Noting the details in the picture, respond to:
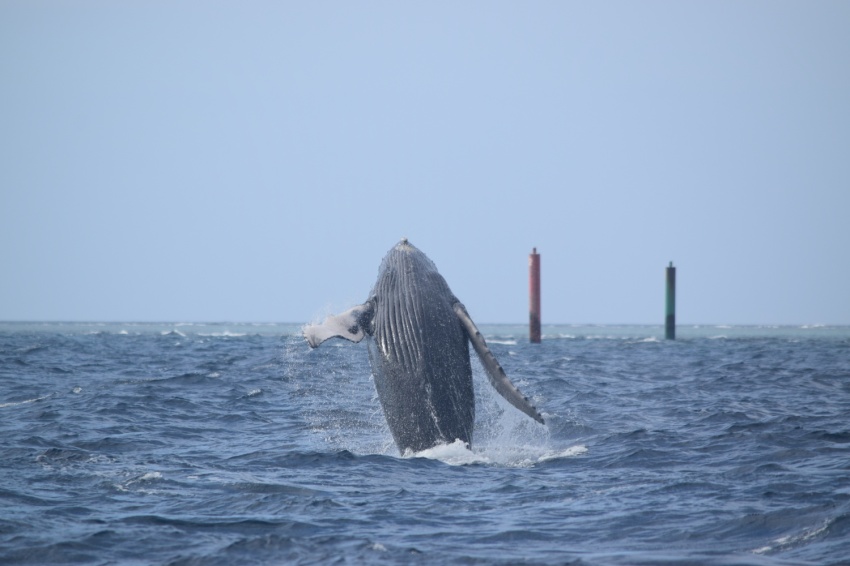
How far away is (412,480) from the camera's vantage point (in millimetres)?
10320

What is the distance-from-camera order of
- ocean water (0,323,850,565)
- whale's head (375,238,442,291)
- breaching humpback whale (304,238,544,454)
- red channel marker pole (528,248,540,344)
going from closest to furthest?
ocean water (0,323,850,565)
breaching humpback whale (304,238,544,454)
whale's head (375,238,442,291)
red channel marker pole (528,248,540,344)

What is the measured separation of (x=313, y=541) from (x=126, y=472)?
378 cm

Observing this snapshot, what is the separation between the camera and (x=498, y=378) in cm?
1089

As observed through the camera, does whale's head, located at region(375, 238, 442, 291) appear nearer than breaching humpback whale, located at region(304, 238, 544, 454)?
No

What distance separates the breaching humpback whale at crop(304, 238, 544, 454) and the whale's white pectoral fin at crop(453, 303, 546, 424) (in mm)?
14

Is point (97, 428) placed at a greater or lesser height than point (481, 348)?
lesser

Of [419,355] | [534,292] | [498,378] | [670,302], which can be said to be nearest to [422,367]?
[419,355]

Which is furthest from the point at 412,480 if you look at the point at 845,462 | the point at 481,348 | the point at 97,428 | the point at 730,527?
the point at 97,428

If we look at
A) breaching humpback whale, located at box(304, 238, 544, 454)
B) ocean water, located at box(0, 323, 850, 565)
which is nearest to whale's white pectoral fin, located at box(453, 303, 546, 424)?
breaching humpback whale, located at box(304, 238, 544, 454)

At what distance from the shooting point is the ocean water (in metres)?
7.68

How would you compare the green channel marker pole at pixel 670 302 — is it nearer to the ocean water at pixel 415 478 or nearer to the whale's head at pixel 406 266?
the ocean water at pixel 415 478

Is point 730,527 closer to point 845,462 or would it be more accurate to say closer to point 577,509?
point 577,509

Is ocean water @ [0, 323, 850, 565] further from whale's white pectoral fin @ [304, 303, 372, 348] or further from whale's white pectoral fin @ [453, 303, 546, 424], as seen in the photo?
whale's white pectoral fin @ [304, 303, 372, 348]

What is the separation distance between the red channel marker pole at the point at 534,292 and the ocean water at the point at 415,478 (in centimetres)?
2041
